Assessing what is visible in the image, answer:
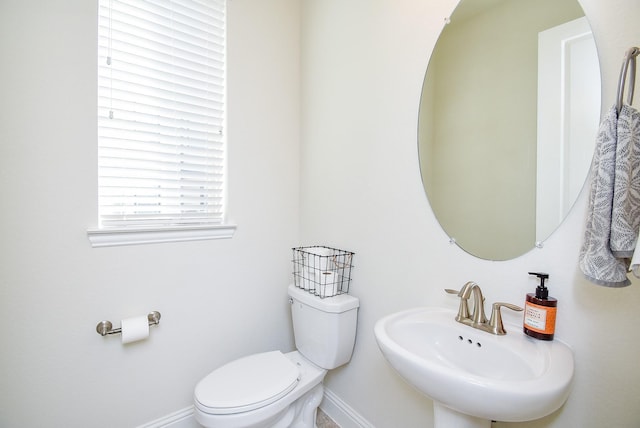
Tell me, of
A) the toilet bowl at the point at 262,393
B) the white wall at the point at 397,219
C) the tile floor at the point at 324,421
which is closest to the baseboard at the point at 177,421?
the toilet bowl at the point at 262,393

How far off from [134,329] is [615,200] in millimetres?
1736

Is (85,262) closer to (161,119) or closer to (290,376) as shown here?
(161,119)

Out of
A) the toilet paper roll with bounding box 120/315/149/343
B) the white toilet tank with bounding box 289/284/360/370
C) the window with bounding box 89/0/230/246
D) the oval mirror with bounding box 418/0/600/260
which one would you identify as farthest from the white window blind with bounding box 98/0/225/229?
the oval mirror with bounding box 418/0/600/260

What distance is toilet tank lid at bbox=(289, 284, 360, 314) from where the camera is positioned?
1.41m

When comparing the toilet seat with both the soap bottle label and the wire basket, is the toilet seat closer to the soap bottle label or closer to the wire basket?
the wire basket

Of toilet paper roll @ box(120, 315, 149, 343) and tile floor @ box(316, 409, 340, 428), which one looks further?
tile floor @ box(316, 409, 340, 428)

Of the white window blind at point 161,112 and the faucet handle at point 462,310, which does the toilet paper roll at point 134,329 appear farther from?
the faucet handle at point 462,310

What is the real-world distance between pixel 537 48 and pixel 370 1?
848mm

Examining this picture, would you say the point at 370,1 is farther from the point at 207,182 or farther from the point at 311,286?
the point at 311,286

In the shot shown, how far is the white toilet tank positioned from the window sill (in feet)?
1.87

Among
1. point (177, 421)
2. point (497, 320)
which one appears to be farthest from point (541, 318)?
point (177, 421)

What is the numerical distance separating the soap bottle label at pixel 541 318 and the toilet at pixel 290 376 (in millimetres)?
774

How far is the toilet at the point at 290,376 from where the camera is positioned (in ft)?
3.80

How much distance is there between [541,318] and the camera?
2.73ft
